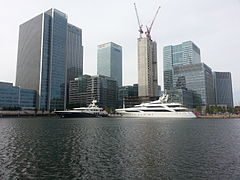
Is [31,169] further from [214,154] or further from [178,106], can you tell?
[178,106]

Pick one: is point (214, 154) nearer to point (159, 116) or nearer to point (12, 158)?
point (12, 158)

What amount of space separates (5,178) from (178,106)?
177 m

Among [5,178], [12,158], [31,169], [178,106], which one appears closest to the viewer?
[5,178]

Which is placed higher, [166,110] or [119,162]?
[166,110]

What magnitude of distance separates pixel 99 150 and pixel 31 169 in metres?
13.5

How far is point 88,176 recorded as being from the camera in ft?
78.5

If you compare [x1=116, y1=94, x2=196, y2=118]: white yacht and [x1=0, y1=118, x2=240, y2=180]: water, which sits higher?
[x1=116, y1=94, x2=196, y2=118]: white yacht

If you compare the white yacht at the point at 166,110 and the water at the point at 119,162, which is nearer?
the water at the point at 119,162

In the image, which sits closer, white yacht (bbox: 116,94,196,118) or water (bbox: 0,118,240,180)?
water (bbox: 0,118,240,180)

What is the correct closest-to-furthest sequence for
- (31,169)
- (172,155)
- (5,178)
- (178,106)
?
(5,178) → (31,169) → (172,155) → (178,106)

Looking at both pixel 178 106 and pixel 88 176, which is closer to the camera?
pixel 88 176

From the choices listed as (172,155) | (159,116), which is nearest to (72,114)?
(159,116)

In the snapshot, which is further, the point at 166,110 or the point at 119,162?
the point at 166,110

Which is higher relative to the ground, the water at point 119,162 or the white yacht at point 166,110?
the white yacht at point 166,110
